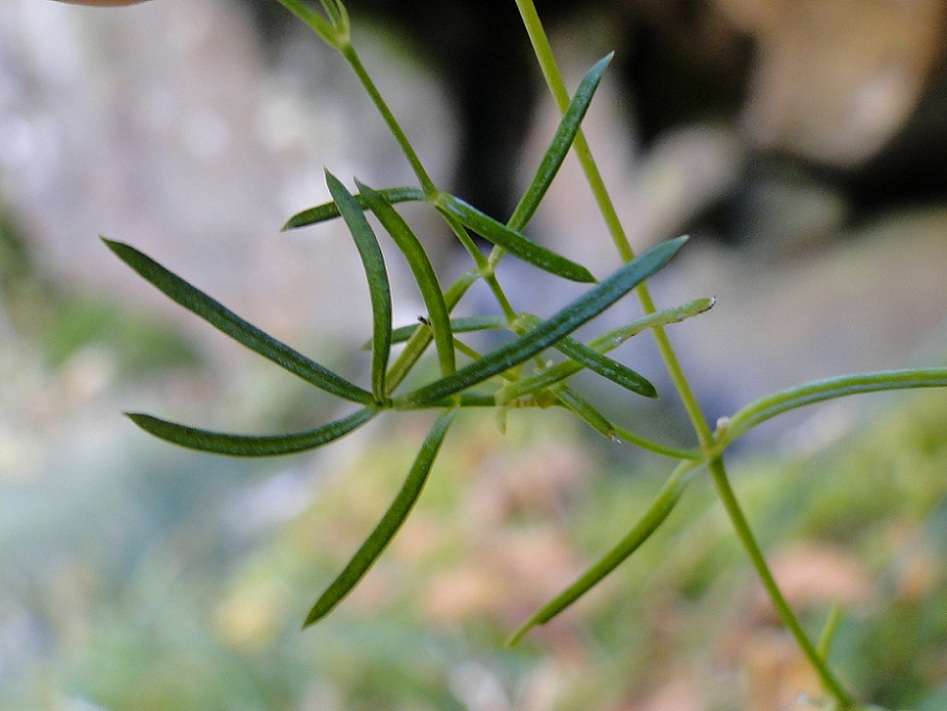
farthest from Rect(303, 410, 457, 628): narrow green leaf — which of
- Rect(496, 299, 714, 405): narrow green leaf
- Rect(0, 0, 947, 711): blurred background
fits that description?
Rect(0, 0, 947, 711): blurred background

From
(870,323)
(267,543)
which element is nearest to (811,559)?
(870,323)

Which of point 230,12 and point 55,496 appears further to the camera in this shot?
point 230,12

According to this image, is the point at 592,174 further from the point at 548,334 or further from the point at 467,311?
the point at 467,311

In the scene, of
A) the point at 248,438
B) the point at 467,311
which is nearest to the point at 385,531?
the point at 248,438

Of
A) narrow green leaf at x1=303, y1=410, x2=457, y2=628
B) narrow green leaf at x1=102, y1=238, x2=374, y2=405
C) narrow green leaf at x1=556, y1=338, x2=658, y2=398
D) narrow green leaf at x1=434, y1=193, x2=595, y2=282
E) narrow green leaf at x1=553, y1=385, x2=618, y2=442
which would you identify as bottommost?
narrow green leaf at x1=303, y1=410, x2=457, y2=628

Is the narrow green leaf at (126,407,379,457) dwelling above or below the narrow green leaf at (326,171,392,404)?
below

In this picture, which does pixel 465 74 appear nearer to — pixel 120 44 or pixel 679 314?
pixel 120 44

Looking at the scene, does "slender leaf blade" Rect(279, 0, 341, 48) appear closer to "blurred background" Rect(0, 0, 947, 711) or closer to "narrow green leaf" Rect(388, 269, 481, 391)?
"narrow green leaf" Rect(388, 269, 481, 391)
